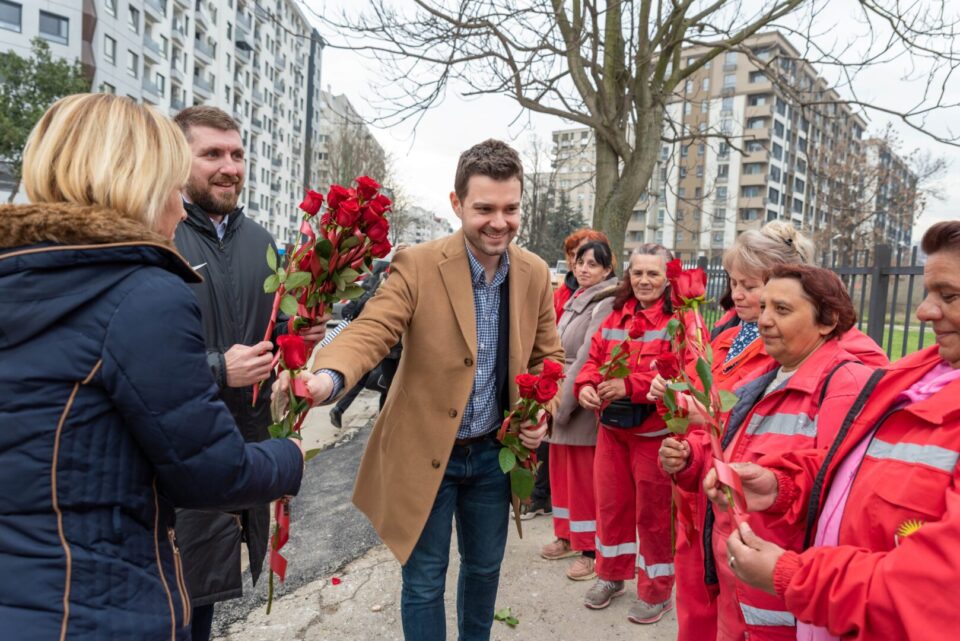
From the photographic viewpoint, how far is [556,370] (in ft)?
7.29

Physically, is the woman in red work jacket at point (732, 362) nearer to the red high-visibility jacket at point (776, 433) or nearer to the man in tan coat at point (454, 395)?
the red high-visibility jacket at point (776, 433)

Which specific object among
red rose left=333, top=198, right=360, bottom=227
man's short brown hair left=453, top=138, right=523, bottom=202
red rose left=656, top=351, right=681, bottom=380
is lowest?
red rose left=656, top=351, right=681, bottom=380

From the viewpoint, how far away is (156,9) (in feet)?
136

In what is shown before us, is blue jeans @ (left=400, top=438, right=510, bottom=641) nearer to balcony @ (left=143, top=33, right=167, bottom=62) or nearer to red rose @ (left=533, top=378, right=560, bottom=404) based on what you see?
red rose @ (left=533, top=378, right=560, bottom=404)

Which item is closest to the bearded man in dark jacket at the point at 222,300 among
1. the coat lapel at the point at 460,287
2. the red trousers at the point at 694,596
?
the coat lapel at the point at 460,287

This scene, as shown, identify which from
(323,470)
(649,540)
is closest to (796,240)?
(649,540)

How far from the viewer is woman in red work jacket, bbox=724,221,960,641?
1.23 metres

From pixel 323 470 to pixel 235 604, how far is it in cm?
255

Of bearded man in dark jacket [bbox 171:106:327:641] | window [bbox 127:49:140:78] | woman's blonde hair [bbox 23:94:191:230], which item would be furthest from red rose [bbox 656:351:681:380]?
window [bbox 127:49:140:78]

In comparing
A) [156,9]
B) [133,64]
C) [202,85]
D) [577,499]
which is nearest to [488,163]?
[577,499]

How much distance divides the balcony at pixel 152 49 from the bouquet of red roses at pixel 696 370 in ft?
156

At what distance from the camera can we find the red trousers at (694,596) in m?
2.61

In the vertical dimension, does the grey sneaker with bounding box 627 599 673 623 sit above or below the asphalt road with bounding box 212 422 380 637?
above

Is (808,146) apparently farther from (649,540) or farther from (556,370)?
(556,370)
